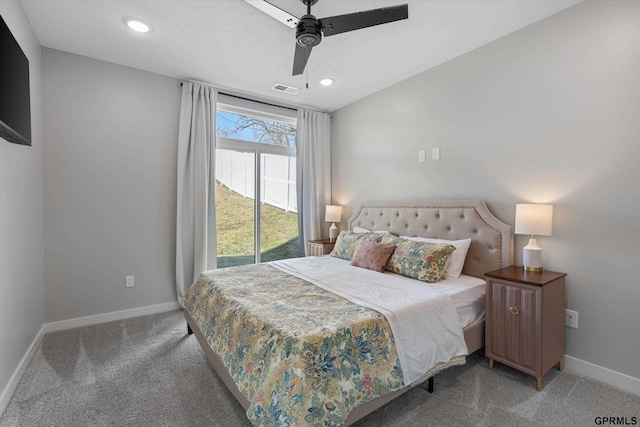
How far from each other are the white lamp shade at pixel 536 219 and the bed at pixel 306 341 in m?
0.29

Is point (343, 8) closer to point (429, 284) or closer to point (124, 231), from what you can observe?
point (429, 284)

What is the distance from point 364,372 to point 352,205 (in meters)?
3.02

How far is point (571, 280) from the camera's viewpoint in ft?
7.34

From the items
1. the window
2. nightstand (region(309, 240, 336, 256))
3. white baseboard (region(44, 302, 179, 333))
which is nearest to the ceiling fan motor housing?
the window

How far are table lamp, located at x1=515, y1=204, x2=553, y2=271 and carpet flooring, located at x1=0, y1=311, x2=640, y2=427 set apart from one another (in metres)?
0.84

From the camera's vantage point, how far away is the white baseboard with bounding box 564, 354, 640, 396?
6.41 feet

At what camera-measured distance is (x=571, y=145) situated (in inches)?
87.7

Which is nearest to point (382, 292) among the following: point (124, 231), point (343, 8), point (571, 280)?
point (571, 280)

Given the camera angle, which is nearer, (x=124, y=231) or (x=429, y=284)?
(x=429, y=284)

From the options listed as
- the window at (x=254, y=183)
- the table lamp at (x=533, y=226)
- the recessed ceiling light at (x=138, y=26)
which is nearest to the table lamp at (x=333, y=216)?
the window at (x=254, y=183)

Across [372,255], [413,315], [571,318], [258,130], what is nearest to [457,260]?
[372,255]

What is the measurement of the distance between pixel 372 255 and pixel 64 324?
10.5 feet

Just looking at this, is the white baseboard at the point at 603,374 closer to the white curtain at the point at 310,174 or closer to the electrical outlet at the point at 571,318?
the electrical outlet at the point at 571,318

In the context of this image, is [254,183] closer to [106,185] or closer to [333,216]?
[333,216]
